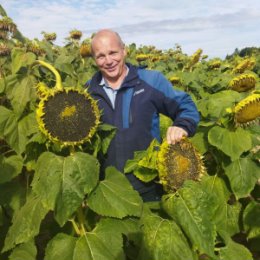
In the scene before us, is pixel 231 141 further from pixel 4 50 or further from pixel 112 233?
pixel 4 50

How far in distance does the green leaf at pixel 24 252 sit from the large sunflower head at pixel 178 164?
90cm

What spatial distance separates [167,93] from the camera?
9.75 feet

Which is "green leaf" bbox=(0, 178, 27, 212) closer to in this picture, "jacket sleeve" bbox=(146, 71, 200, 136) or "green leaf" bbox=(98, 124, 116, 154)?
"green leaf" bbox=(98, 124, 116, 154)

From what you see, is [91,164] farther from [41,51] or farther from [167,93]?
[41,51]

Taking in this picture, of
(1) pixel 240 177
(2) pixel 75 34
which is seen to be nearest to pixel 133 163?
(1) pixel 240 177

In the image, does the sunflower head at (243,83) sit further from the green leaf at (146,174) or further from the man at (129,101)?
the green leaf at (146,174)

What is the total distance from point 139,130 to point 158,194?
419 mm

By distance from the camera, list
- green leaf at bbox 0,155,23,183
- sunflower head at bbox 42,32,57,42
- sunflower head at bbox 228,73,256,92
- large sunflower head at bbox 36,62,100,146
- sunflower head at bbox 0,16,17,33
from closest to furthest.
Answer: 1. large sunflower head at bbox 36,62,100,146
2. green leaf at bbox 0,155,23,183
3. sunflower head at bbox 0,16,17,33
4. sunflower head at bbox 228,73,256,92
5. sunflower head at bbox 42,32,57,42

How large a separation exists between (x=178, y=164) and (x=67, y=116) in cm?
60

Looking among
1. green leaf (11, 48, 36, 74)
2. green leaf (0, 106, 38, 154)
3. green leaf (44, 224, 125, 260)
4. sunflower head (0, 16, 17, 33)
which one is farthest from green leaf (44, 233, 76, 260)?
sunflower head (0, 16, 17, 33)

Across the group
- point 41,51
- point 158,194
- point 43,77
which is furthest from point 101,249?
point 41,51

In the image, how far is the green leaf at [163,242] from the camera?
2250mm

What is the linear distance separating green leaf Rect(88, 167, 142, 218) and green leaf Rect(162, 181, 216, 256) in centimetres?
19

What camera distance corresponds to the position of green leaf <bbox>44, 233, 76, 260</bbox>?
2.22 m
